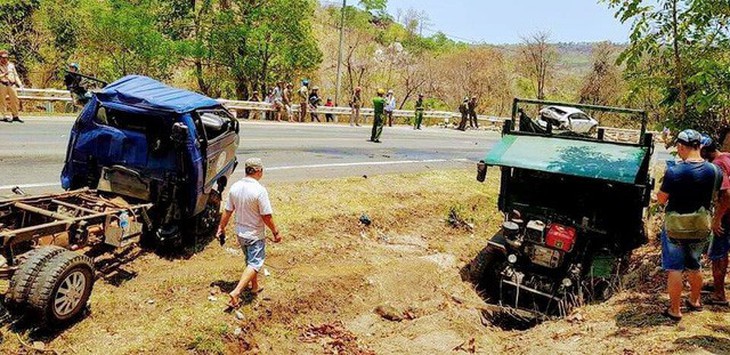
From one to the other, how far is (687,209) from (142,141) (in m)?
6.27

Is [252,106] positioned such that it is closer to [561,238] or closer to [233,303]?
[561,238]

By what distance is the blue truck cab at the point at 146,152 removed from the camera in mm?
6887

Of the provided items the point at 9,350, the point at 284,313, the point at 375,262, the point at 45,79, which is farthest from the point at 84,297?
the point at 45,79

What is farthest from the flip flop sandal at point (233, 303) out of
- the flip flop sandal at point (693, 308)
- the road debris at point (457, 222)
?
the road debris at point (457, 222)

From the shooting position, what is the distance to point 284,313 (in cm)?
679

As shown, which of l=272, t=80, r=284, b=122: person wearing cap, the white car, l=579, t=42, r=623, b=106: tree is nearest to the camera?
the white car

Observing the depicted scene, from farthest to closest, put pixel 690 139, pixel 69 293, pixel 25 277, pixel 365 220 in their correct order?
1. pixel 365 220
2. pixel 690 139
3. pixel 69 293
4. pixel 25 277

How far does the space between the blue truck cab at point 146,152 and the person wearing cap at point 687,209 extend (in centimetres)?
540

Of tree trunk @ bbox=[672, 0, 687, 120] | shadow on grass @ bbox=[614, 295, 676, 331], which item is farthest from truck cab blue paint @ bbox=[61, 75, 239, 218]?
tree trunk @ bbox=[672, 0, 687, 120]

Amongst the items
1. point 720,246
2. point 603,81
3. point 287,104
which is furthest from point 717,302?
point 603,81

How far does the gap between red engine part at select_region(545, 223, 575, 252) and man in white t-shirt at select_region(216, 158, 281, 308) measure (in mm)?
3826

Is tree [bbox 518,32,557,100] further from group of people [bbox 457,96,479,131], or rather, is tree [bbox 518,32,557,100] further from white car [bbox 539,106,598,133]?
white car [bbox 539,106,598,133]

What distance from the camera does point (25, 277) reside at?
4.91 m

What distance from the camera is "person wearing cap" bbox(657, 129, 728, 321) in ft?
17.9
